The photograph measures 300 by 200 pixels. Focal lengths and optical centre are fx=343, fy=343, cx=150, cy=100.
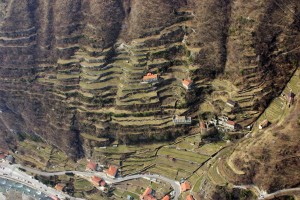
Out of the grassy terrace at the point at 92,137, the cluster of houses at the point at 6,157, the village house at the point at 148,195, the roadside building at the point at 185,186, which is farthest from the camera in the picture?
the cluster of houses at the point at 6,157

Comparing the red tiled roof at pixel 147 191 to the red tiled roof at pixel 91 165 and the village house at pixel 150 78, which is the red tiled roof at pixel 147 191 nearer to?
the red tiled roof at pixel 91 165

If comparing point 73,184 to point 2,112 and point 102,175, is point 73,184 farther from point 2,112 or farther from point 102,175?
point 2,112

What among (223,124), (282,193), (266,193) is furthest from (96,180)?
(282,193)

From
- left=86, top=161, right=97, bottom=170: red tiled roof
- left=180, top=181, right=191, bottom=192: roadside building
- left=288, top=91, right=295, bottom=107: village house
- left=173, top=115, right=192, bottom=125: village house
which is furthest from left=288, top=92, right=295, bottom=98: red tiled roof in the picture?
left=86, top=161, right=97, bottom=170: red tiled roof

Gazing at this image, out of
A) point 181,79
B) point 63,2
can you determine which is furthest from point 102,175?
point 63,2

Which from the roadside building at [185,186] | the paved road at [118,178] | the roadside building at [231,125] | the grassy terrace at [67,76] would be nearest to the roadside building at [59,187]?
the paved road at [118,178]

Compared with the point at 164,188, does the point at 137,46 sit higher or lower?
higher

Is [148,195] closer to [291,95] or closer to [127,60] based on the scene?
[127,60]
